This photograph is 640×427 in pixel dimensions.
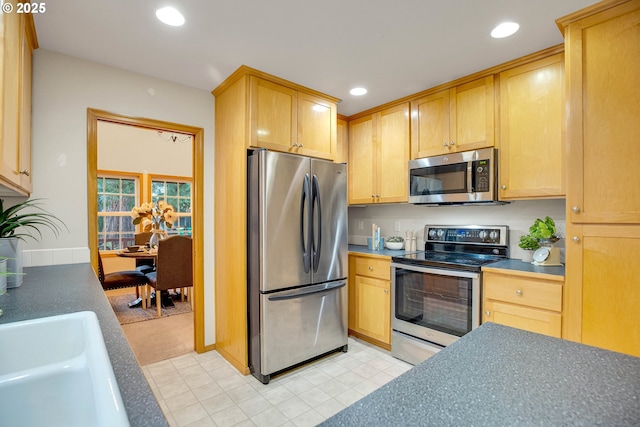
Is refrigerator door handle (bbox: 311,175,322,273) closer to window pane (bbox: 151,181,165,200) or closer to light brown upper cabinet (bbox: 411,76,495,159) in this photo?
light brown upper cabinet (bbox: 411,76,495,159)

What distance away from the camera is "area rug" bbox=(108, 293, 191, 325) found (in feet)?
12.5

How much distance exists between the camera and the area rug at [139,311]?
3.82 metres

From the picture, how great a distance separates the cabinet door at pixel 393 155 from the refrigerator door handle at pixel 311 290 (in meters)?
0.98

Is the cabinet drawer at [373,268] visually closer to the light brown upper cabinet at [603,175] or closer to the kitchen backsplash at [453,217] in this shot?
the kitchen backsplash at [453,217]

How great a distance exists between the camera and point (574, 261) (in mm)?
1787

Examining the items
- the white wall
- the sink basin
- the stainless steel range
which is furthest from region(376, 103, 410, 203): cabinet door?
the sink basin

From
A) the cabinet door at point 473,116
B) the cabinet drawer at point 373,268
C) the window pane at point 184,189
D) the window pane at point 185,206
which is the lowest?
the cabinet drawer at point 373,268

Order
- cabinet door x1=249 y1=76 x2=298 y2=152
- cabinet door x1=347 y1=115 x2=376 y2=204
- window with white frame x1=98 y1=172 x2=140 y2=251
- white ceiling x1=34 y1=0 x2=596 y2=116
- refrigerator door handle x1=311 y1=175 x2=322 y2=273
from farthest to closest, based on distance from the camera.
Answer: window with white frame x1=98 y1=172 x2=140 y2=251 → cabinet door x1=347 y1=115 x2=376 y2=204 → refrigerator door handle x1=311 y1=175 x2=322 y2=273 → cabinet door x1=249 y1=76 x2=298 y2=152 → white ceiling x1=34 y1=0 x2=596 y2=116

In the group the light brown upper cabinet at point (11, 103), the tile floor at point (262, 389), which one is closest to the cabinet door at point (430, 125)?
the tile floor at point (262, 389)

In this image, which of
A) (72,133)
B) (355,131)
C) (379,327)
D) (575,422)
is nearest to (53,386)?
(575,422)

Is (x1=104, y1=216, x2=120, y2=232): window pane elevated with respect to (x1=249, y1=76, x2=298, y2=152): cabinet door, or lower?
lower

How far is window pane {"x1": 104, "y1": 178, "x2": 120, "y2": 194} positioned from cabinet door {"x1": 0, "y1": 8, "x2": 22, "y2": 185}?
4.38 metres

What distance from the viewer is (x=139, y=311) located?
161 inches

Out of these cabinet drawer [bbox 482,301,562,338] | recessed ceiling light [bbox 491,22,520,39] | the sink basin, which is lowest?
cabinet drawer [bbox 482,301,562,338]
